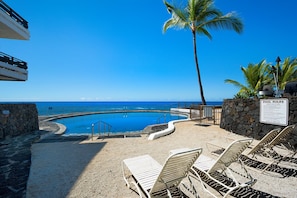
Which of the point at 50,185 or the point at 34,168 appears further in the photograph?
the point at 34,168

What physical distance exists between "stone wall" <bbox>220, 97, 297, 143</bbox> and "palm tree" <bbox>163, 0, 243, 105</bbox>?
4708 millimetres

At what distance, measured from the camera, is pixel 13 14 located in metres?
9.85

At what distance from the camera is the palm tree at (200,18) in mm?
12070

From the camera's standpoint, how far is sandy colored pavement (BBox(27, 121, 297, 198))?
9.39ft

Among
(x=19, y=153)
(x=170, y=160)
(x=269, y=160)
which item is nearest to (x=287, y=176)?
(x=269, y=160)

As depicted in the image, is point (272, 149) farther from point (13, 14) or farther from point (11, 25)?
point (13, 14)

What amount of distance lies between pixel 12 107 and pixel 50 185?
27.4ft

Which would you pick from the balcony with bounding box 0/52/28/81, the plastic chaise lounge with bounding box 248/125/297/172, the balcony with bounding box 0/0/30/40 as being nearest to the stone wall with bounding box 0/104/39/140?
the balcony with bounding box 0/52/28/81

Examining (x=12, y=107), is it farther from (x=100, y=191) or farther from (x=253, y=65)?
(x=253, y=65)

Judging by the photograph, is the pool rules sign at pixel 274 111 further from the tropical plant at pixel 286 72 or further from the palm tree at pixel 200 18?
the tropical plant at pixel 286 72

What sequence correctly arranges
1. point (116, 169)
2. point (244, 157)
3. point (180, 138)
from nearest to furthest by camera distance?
point (116, 169) → point (244, 157) → point (180, 138)

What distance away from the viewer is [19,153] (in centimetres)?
536

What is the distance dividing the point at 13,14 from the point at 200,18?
1224 cm

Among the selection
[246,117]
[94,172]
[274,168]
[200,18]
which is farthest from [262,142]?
[200,18]
